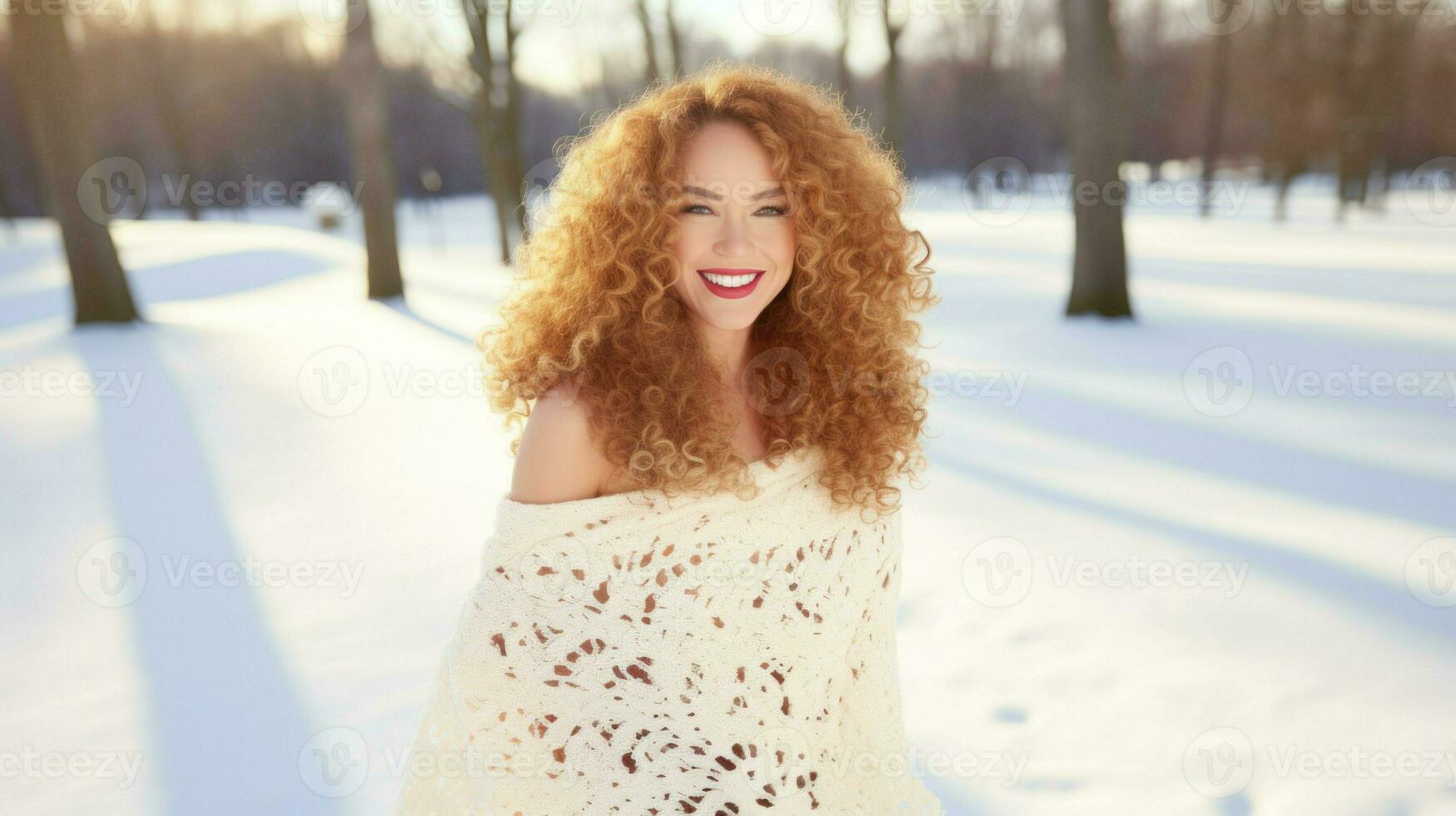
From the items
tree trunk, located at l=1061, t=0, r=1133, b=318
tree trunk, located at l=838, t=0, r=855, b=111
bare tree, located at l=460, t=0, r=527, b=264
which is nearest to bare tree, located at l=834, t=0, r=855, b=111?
tree trunk, located at l=838, t=0, r=855, b=111

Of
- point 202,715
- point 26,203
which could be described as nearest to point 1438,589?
point 202,715

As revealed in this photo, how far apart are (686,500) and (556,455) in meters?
0.23

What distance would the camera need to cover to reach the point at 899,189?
2027mm

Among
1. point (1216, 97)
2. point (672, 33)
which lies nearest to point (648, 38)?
point (672, 33)

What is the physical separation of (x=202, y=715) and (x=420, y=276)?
13.9 metres

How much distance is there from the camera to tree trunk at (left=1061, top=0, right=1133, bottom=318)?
7949 millimetres

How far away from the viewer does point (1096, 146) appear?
26.7 feet

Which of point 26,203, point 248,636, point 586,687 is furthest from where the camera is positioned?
point 26,203

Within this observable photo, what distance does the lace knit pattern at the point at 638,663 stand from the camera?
1556 mm

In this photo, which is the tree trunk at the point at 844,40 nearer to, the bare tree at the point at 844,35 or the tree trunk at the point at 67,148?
the bare tree at the point at 844,35

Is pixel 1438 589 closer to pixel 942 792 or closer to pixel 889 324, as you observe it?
pixel 942 792

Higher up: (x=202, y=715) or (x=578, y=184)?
(x=578, y=184)

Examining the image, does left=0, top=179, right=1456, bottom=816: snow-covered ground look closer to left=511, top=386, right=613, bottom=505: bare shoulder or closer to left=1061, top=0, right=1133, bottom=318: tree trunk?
left=1061, top=0, right=1133, bottom=318: tree trunk

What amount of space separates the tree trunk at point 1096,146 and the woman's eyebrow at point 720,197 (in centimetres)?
718
